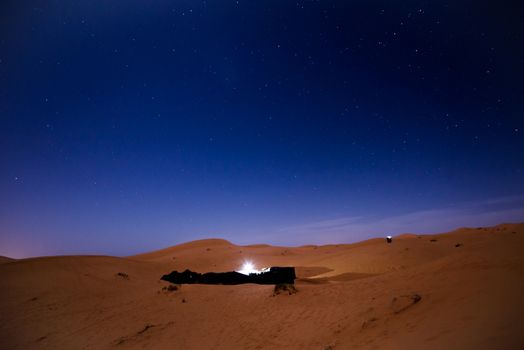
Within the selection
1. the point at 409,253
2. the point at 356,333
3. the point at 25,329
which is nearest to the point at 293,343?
the point at 356,333

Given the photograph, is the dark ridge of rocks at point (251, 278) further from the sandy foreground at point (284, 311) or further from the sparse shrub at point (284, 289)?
the sparse shrub at point (284, 289)

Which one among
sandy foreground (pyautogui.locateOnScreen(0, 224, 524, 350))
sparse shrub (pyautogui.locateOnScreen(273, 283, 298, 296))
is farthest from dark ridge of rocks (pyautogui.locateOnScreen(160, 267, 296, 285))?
sparse shrub (pyautogui.locateOnScreen(273, 283, 298, 296))

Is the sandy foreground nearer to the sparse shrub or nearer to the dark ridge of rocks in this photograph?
the sparse shrub

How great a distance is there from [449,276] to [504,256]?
2292mm

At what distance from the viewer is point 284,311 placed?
10.8 metres

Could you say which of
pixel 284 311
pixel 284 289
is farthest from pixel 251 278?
pixel 284 311

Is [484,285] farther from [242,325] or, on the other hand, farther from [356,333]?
[242,325]

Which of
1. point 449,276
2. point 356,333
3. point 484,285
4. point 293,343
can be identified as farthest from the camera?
point 449,276

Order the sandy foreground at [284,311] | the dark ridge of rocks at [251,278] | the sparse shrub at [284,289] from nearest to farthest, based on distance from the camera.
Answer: the sandy foreground at [284,311] → the sparse shrub at [284,289] → the dark ridge of rocks at [251,278]

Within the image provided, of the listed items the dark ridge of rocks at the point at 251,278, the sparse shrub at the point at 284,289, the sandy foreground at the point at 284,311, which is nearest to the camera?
the sandy foreground at the point at 284,311

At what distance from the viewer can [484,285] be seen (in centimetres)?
725

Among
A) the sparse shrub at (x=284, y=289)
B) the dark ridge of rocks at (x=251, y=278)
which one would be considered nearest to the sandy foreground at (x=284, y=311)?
the sparse shrub at (x=284, y=289)

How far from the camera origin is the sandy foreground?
611 centimetres

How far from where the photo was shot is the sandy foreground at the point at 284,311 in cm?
611
